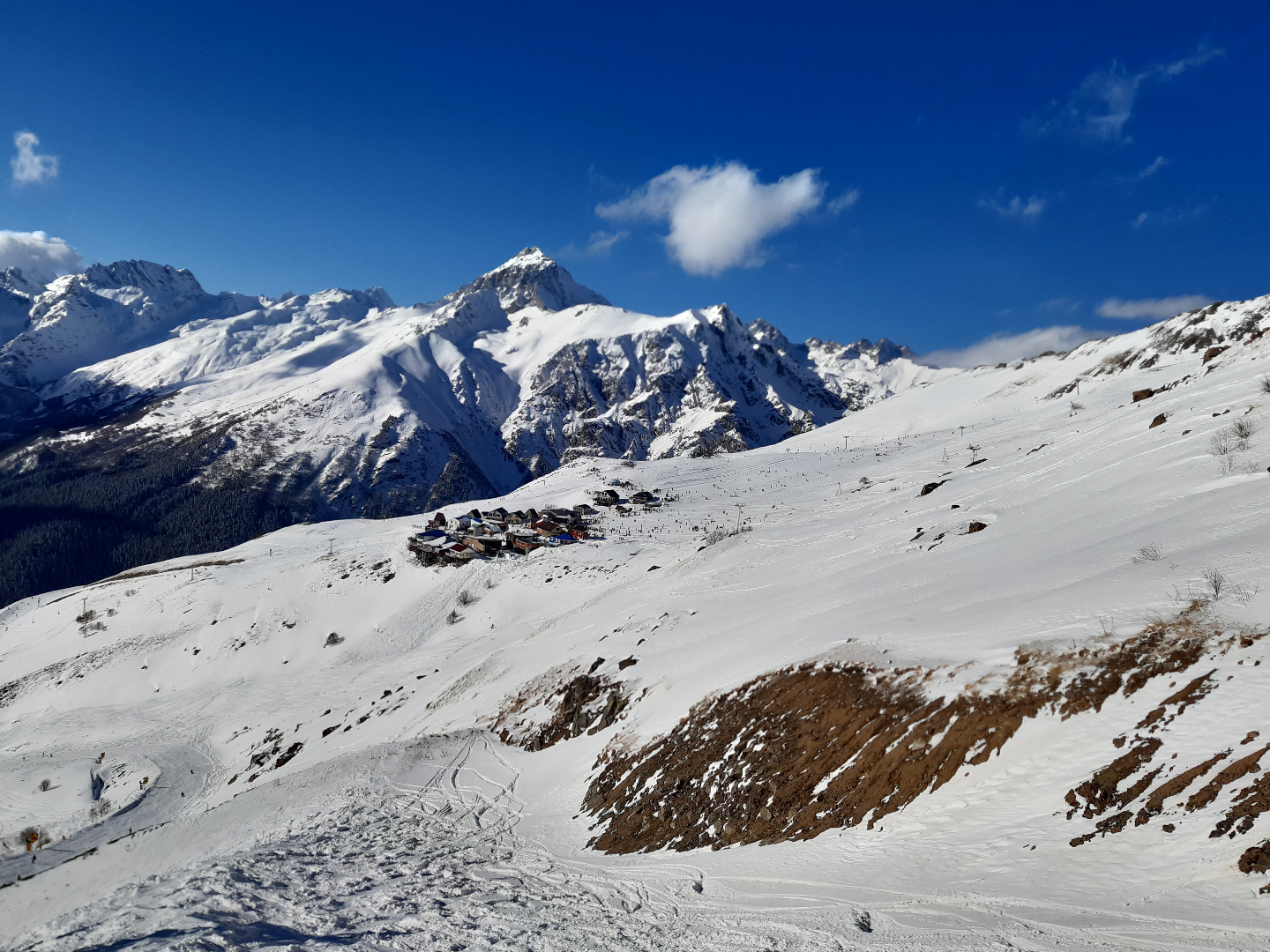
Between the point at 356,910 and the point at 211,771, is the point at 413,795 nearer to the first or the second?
the point at 356,910

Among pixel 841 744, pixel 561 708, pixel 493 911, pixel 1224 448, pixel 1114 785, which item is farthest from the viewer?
pixel 561 708

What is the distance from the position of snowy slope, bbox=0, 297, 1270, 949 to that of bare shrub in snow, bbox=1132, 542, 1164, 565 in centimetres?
36

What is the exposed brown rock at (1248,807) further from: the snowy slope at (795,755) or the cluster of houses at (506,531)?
the cluster of houses at (506,531)

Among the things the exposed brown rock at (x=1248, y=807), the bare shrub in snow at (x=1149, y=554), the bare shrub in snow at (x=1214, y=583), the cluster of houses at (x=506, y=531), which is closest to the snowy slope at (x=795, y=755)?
the exposed brown rock at (x=1248, y=807)

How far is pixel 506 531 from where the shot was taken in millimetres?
75188

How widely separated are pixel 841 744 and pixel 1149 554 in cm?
1010

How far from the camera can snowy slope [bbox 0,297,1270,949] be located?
10.5 m

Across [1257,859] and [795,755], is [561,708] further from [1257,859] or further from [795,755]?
[1257,859]

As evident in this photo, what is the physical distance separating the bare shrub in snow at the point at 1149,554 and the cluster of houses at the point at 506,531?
5094 cm

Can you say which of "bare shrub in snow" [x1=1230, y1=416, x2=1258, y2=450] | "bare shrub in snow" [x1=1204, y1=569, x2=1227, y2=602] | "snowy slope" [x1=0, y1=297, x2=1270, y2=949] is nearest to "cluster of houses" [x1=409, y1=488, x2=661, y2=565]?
"snowy slope" [x1=0, y1=297, x2=1270, y2=949]

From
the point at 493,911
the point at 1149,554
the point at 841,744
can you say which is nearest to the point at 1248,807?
the point at 841,744

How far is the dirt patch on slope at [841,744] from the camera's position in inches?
516

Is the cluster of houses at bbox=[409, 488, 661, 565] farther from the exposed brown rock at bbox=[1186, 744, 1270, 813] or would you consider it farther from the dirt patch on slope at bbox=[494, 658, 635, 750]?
the exposed brown rock at bbox=[1186, 744, 1270, 813]

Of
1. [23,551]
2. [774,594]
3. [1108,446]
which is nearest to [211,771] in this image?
[774,594]
